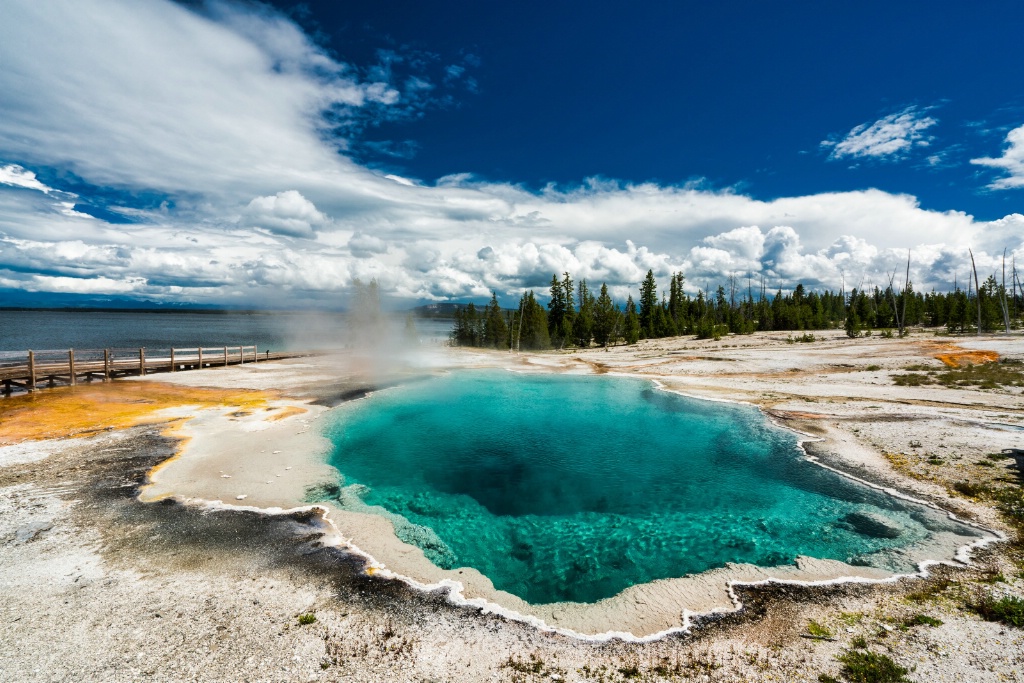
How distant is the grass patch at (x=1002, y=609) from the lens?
690 cm

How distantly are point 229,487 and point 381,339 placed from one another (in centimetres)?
5877

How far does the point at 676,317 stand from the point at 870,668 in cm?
8832

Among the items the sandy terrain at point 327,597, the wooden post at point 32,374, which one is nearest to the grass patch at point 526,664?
the sandy terrain at point 327,597

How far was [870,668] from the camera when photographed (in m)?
6.12

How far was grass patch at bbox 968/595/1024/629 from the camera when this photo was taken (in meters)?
6.90

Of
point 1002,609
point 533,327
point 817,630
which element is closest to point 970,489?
point 1002,609

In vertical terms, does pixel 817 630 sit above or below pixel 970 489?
below

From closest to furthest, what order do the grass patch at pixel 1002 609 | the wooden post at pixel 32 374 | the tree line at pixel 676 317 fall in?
the grass patch at pixel 1002 609
the wooden post at pixel 32 374
the tree line at pixel 676 317

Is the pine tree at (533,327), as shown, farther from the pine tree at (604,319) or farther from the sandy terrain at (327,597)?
the sandy terrain at (327,597)

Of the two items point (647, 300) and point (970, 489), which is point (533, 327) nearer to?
point (647, 300)

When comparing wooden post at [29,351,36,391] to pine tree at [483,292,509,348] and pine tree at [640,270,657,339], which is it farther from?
pine tree at [640,270,657,339]

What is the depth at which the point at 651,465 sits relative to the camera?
16.7 meters

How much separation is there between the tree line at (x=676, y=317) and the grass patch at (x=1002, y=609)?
61.8 meters

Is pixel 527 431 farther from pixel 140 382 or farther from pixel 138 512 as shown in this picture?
pixel 140 382
